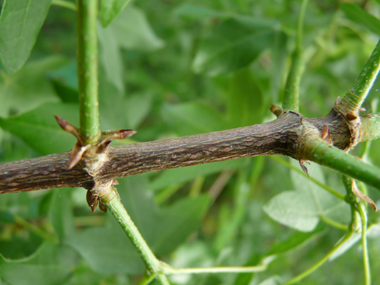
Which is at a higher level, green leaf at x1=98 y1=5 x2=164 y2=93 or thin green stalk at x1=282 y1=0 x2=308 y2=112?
green leaf at x1=98 y1=5 x2=164 y2=93

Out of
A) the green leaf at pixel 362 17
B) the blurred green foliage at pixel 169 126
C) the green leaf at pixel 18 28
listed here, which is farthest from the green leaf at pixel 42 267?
the green leaf at pixel 362 17

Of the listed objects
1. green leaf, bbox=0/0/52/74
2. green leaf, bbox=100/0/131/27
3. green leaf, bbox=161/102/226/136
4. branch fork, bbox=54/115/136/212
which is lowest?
branch fork, bbox=54/115/136/212

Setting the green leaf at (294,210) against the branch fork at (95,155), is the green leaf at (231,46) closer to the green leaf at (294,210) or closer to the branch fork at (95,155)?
the green leaf at (294,210)

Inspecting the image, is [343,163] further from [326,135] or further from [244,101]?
[244,101]

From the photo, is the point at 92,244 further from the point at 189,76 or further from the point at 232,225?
the point at 189,76

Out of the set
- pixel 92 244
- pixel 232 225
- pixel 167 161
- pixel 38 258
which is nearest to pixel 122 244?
pixel 92 244

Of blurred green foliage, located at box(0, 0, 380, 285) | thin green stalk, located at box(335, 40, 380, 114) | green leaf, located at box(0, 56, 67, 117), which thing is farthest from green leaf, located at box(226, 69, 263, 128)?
green leaf, located at box(0, 56, 67, 117)

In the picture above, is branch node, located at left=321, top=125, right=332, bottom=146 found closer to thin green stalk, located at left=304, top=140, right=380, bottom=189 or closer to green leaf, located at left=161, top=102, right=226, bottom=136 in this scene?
thin green stalk, located at left=304, top=140, right=380, bottom=189
